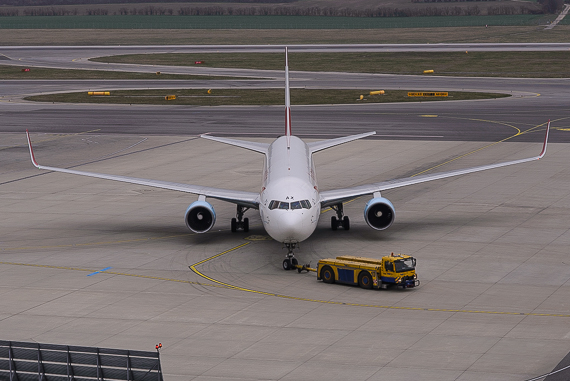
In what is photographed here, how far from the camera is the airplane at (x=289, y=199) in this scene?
1363 inches

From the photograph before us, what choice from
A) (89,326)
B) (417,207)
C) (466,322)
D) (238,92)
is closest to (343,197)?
(417,207)

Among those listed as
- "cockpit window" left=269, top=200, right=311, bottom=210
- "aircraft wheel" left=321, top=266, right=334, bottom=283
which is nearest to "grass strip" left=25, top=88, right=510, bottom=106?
"cockpit window" left=269, top=200, right=311, bottom=210

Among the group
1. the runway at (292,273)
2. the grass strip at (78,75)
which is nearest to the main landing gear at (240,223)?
the runway at (292,273)

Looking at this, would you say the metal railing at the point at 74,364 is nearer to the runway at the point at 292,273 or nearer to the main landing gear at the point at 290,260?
the runway at the point at 292,273

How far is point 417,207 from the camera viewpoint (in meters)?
47.4

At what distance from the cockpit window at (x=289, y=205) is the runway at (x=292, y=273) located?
8.98ft

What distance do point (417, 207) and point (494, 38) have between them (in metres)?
142

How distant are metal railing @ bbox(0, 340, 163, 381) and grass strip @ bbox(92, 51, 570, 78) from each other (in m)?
106

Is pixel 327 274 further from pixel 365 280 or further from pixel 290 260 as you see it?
pixel 290 260

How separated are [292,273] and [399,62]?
10790 centimetres

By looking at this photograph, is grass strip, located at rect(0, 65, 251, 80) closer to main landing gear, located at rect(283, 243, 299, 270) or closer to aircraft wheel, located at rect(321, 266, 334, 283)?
main landing gear, located at rect(283, 243, 299, 270)

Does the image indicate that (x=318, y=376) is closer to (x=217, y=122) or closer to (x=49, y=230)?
(x=49, y=230)

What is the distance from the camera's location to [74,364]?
21969 millimetres

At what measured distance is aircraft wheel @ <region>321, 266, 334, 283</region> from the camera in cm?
3353
